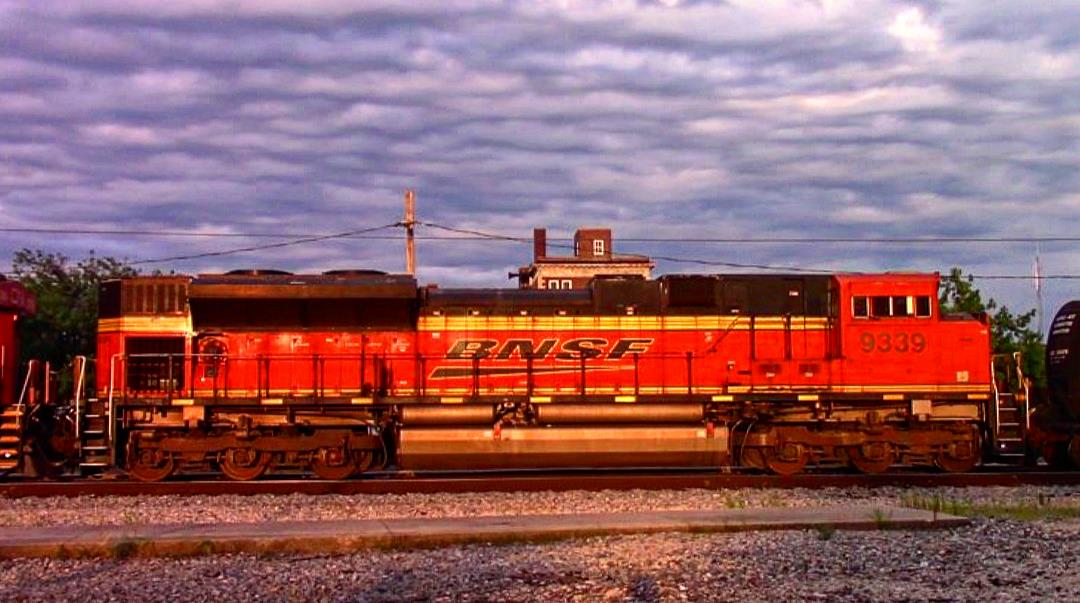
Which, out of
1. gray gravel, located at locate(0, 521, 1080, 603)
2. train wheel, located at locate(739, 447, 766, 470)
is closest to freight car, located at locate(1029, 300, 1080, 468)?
train wheel, located at locate(739, 447, 766, 470)

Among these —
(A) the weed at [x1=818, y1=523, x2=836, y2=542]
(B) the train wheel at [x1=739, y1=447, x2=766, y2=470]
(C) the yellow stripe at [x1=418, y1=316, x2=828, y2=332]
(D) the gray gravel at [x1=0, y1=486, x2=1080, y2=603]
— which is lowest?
(D) the gray gravel at [x1=0, y1=486, x2=1080, y2=603]

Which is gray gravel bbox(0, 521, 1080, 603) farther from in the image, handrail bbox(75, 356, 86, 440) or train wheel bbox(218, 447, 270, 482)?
handrail bbox(75, 356, 86, 440)

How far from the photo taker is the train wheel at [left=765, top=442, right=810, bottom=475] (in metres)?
19.0

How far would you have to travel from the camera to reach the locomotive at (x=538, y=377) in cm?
1858

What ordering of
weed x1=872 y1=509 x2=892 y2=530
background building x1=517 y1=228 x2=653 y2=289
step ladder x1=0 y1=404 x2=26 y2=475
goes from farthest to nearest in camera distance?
background building x1=517 y1=228 x2=653 y2=289
step ladder x1=0 y1=404 x2=26 y2=475
weed x1=872 y1=509 x2=892 y2=530

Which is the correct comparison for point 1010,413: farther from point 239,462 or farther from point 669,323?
point 239,462

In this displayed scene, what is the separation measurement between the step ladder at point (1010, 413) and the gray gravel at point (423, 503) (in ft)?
8.20

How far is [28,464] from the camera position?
1823 cm

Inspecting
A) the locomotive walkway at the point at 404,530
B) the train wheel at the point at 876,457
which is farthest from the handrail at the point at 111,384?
the train wheel at the point at 876,457

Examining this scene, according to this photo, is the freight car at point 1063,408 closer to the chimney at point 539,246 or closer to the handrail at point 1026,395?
the handrail at point 1026,395

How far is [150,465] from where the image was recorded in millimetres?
18234

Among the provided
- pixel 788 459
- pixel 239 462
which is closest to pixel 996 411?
pixel 788 459

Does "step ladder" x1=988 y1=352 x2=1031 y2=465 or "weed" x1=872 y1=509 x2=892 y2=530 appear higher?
"step ladder" x1=988 y1=352 x2=1031 y2=465

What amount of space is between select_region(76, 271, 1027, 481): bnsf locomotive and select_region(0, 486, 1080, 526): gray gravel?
2443mm
